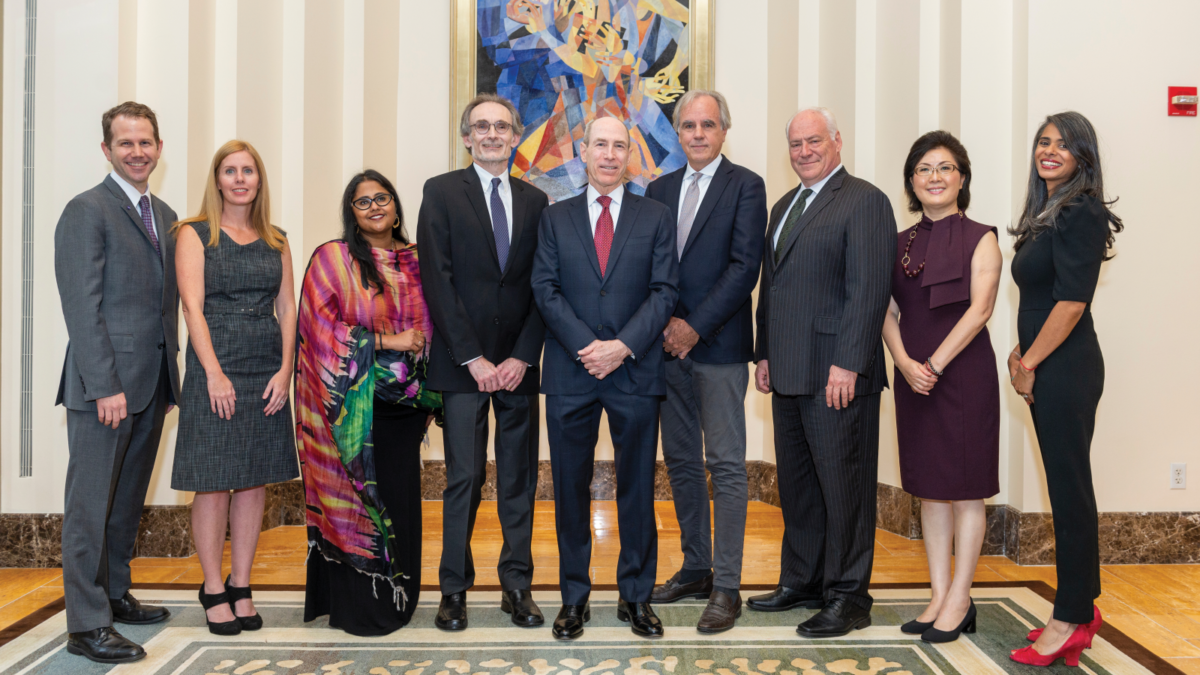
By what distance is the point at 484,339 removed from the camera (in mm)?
2885

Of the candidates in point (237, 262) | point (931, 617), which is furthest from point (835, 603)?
point (237, 262)

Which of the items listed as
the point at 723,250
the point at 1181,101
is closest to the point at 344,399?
the point at 723,250

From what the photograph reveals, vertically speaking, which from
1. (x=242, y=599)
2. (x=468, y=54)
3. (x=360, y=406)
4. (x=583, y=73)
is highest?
(x=468, y=54)

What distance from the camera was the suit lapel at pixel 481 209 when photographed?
291 centimetres

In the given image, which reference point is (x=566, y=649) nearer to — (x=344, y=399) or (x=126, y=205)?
(x=344, y=399)

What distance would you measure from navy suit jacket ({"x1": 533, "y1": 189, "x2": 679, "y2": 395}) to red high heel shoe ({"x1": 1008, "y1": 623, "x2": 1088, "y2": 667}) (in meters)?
1.47

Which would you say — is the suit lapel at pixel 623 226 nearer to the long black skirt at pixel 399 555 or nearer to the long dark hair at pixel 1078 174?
the long black skirt at pixel 399 555

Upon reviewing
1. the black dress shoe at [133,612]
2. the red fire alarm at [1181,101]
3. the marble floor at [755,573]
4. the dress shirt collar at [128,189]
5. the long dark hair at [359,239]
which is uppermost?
the red fire alarm at [1181,101]

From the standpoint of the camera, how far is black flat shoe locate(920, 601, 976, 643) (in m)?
2.77

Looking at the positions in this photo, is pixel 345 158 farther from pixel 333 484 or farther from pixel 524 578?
pixel 524 578

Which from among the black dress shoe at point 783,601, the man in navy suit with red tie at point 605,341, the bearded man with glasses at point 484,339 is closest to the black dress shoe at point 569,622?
the man in navy suit with red tie at point 605,341

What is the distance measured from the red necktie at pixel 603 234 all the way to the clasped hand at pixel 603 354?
0.26 metres

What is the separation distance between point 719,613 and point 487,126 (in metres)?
1.97

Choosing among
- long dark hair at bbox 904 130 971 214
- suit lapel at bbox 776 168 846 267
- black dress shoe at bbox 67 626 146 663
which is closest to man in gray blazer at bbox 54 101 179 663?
black dress shoe at bbox 67 626 146 663
